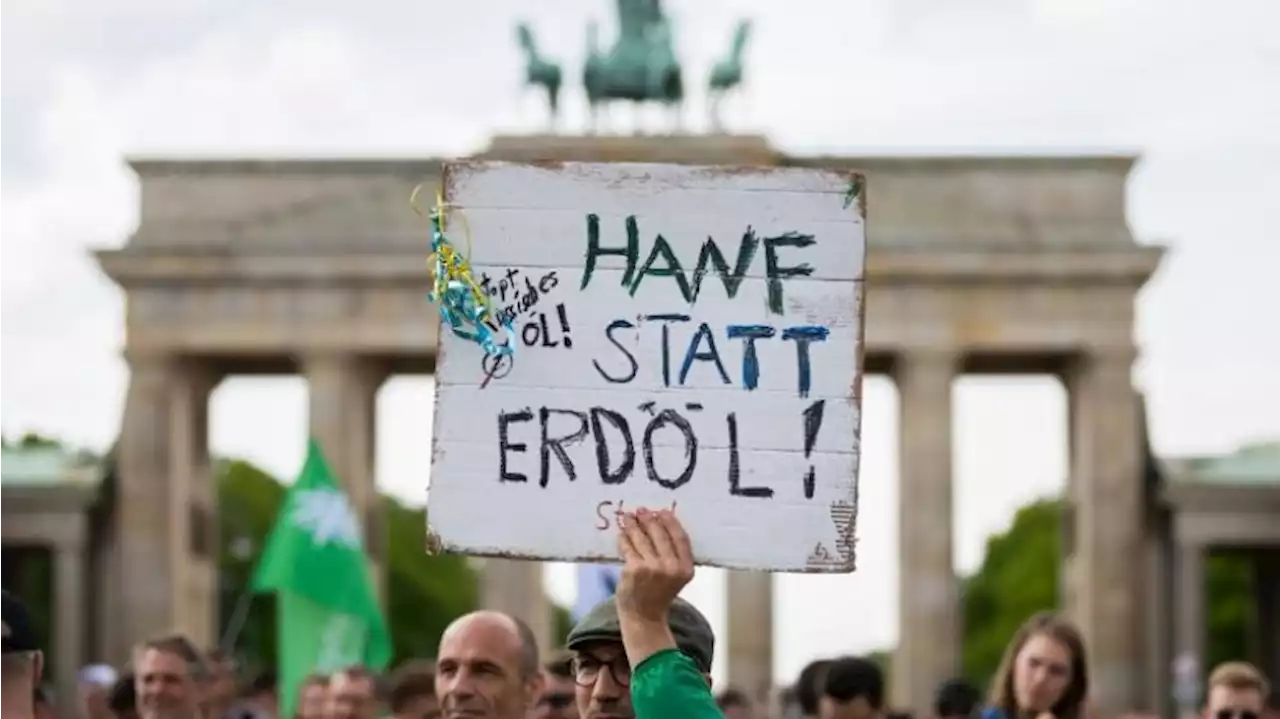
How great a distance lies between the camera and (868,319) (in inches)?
3147

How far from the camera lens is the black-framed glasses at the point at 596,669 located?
10703 millimetres

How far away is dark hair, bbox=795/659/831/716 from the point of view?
20.0m

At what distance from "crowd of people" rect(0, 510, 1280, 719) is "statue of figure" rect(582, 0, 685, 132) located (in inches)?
2068

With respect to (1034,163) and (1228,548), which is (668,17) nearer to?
(1034,163)

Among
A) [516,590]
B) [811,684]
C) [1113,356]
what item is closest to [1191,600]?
[1113,356]

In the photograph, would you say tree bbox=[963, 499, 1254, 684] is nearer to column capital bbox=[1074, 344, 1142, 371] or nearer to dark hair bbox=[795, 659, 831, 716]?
column capital bbox=[1074, 344, 1142, 371]

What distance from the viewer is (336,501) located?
127 ft

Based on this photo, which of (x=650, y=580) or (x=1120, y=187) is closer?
(x=650, y=580)

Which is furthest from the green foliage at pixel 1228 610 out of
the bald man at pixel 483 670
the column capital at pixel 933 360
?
the bald man at pixel 483 670

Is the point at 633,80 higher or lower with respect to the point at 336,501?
higher

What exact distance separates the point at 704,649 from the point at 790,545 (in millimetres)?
459

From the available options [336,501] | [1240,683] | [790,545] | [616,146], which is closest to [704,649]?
[790,545]

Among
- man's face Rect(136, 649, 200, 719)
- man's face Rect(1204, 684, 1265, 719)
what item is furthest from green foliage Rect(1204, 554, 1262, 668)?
man's face Rect(136, 649, 200, 719)

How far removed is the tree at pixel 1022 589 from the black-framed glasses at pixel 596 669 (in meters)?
120
